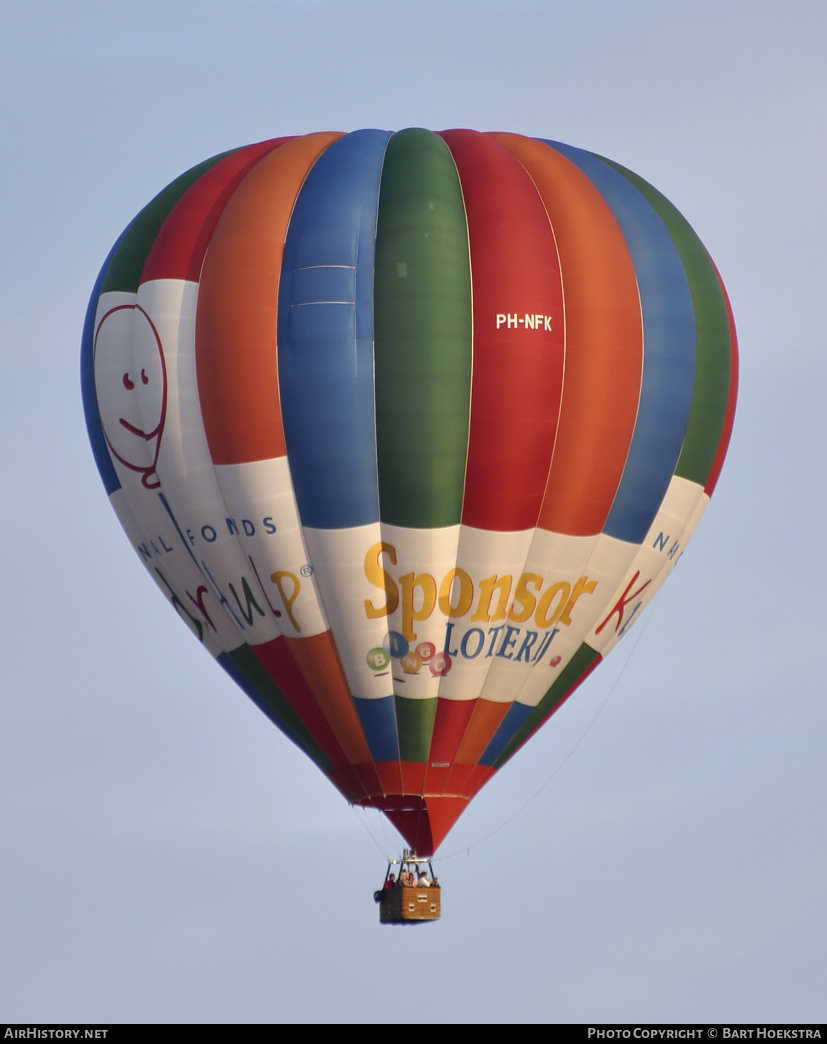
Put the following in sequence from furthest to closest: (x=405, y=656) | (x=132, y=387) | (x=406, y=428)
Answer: (x=132, y=387), (x=405, y=656), (x=406, y=428)

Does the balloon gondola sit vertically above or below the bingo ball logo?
below

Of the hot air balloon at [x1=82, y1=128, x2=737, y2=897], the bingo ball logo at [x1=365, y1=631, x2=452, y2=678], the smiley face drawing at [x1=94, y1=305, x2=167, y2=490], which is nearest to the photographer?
the hot air balloon at [x1=82, y1=128, x2=737, y2=897]

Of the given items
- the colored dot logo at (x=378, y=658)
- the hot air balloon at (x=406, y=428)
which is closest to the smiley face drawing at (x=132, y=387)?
the hot air balloon at (x=406, y=428)

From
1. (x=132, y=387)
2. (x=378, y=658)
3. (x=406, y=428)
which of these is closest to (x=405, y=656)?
(x=378, y=658)

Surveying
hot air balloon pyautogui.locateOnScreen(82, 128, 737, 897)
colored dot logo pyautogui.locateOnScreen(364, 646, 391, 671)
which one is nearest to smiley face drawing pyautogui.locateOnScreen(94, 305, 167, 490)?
hot air balloon pyautogui.locateOnScreen(82, 128, 737, 897)

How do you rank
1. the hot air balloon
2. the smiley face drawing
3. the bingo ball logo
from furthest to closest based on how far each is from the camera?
the smiley face drawing
the bingo ball logo
the hot air balloon

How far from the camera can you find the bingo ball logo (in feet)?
103

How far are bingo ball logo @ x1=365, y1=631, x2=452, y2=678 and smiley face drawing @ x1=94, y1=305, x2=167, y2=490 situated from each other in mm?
3442

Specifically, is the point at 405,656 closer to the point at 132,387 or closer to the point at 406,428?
the point at 406,428

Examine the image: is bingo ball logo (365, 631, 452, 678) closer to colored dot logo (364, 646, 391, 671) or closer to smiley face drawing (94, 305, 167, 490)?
colored dot logo (364, 646, 391, 671)

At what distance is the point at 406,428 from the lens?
101 feet

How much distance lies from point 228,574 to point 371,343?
3.39m

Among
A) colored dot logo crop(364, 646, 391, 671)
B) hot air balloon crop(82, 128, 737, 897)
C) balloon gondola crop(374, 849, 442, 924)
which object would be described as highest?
hot air balloon crop(82, 128, 737, 897)

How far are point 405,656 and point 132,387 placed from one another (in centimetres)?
473
